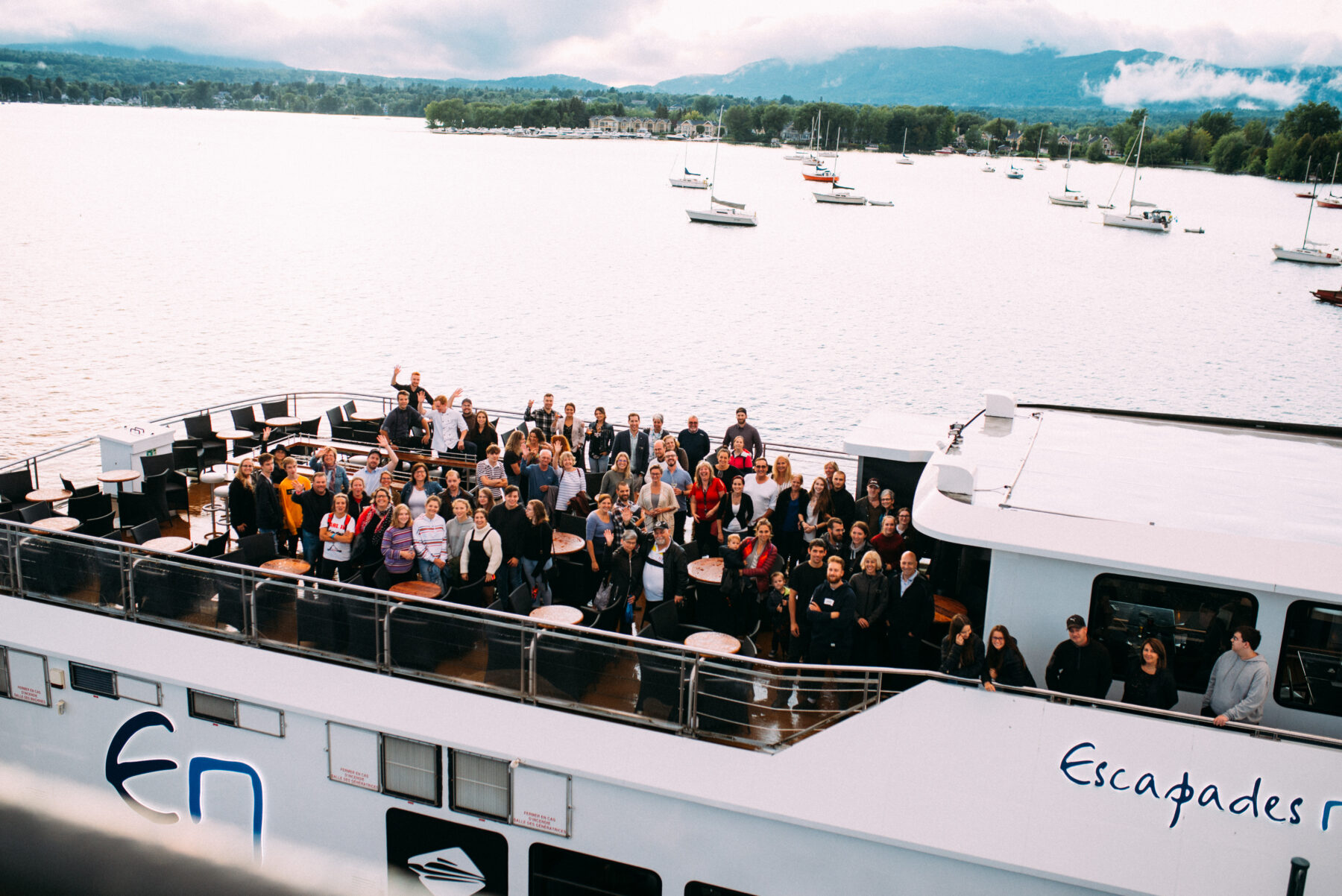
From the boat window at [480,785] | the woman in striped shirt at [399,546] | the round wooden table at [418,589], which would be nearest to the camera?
the boat window at [480,785]

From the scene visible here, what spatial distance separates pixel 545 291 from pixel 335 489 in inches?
2144

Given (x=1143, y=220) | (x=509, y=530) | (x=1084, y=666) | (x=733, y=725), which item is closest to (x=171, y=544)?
(x=509, y=530)

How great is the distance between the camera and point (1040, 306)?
64.7 meters

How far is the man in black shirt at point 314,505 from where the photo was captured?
1121 cm

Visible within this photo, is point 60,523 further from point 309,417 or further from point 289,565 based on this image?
point 309,417

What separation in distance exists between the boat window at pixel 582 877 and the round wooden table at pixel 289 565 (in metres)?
4.27

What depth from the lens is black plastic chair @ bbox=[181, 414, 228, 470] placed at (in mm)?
16375

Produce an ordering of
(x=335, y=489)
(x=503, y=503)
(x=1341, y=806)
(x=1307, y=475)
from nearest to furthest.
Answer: (x=1341, y=806), (x=1307, y=475), (x=503, y=503), (x=335, y=489)

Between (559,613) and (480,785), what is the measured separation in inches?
73.6

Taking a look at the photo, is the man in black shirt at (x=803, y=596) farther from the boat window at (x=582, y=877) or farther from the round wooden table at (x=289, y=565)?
the round wooden table at (x=289, y=565)

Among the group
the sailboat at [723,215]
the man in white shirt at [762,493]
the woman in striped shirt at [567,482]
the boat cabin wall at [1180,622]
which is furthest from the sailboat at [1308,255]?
the boat cabin wall at [1180,622]

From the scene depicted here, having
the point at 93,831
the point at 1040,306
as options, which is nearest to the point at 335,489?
the point at 93,831

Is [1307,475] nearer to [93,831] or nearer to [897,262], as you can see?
[93,831]

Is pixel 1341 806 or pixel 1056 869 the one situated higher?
pixel 1341 806
